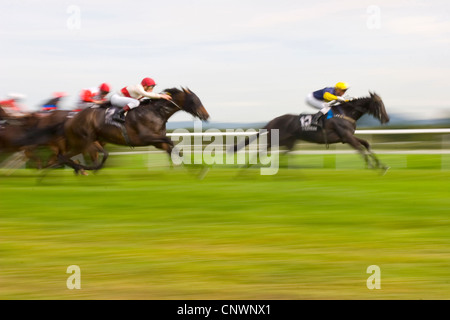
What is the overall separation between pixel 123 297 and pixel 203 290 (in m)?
0.44

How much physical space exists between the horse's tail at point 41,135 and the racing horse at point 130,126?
0.05ft

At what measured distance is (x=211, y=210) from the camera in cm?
734

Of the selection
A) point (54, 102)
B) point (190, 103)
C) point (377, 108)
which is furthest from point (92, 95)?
point (377, 108)

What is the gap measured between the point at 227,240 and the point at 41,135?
680 cm

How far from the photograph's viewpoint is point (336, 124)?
12273 millimetres

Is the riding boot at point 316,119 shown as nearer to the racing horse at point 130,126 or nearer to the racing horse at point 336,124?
the racing horse at point 336,124

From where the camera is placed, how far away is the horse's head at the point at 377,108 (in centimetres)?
1227

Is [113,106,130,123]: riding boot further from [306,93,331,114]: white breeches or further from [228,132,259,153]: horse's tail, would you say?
[306,93,331,114]: white breeches

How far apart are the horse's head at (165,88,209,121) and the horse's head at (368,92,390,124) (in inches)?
107

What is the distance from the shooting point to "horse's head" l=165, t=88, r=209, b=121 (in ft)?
37.1

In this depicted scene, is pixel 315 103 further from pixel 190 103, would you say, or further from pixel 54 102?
pixel 54 102

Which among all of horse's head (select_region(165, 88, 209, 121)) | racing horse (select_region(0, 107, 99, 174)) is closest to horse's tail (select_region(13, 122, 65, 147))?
racing horse (select_region(0, 107, 99, 174))

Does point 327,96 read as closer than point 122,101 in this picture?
No

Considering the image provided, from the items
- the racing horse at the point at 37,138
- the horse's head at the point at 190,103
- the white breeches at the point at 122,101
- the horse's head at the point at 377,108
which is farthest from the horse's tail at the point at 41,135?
the horse's head at the point at 377,108
